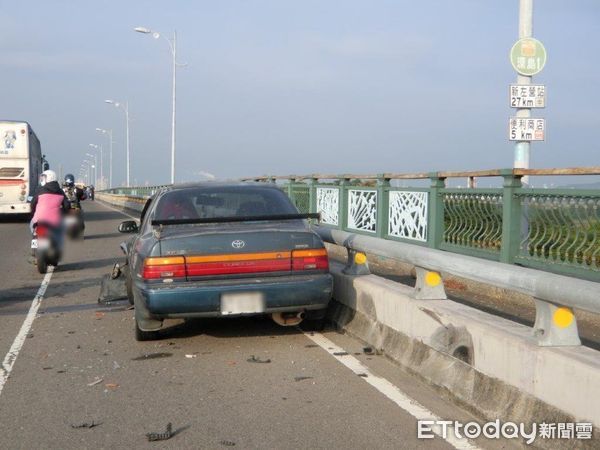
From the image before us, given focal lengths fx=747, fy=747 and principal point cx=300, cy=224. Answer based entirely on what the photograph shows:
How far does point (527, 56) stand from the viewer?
1220 centimetres

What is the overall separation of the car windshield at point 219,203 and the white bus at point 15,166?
21.6m

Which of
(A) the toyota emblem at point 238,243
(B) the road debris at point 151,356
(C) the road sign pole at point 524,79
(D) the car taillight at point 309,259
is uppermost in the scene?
(C) the road sign pole at point 524,79

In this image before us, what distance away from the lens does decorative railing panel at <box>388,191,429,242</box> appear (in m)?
11.1

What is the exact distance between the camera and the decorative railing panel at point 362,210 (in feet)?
43.0

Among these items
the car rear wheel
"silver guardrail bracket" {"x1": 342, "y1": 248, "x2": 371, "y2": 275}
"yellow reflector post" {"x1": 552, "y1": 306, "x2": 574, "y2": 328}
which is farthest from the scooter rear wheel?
"yellow reflector post" {"x1": 552, "y1": 306, "x2": 574, "y2": 328}

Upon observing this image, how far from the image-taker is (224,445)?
15.0ft

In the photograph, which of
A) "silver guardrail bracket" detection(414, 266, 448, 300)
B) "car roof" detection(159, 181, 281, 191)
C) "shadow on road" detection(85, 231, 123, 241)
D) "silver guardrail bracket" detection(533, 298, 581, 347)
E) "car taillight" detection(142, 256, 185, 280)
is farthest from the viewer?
"shadow on road" detection(85, 231, 123, 241)

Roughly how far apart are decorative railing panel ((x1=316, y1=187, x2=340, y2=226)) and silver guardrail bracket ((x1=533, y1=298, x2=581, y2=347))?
1057cm

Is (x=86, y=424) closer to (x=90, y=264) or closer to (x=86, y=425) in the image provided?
(x=86, y=425)

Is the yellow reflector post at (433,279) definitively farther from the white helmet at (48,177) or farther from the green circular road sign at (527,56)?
the white helmet at (48,177)

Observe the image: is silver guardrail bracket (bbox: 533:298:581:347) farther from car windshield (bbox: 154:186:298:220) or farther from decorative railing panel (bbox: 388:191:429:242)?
decorative railing panel (bbox: 388:191:429:242)

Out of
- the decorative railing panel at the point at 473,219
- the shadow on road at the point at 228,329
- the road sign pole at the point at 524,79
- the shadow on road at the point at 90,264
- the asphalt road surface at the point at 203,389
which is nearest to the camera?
the asphalt road surface at the point at 203,389

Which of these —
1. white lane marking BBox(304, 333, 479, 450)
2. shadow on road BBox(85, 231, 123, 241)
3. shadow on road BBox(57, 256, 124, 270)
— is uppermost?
white lane marking BBox(304, 333, 479, 450)

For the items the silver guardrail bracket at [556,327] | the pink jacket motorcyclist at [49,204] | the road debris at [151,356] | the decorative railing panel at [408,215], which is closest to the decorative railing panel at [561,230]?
the decorative railing panel at [408,215]
